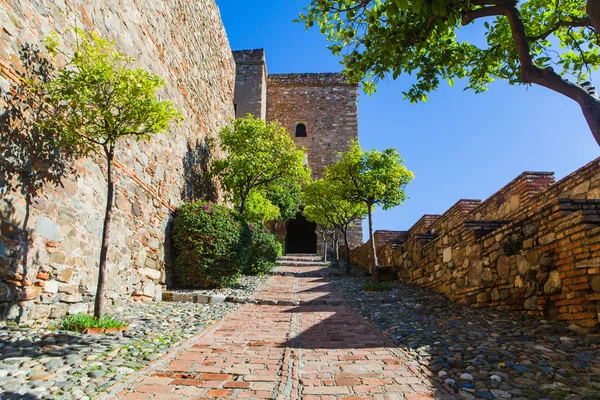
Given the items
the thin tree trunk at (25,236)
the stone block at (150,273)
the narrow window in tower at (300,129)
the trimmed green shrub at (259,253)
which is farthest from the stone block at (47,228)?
the narrow window in tower at (300,129)

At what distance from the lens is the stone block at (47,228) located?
430 cm

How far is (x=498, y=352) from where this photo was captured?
3.62 metres

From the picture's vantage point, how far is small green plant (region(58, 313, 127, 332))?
4195 millimetres

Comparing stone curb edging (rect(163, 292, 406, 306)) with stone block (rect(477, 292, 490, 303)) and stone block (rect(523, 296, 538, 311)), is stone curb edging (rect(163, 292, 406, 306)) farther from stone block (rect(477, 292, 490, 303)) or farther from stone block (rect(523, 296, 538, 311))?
stone block (rect(523, 296, 538, 311))

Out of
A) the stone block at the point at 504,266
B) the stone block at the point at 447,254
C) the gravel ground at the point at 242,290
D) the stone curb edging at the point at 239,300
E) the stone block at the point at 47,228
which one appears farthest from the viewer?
the gravel ground at the point at 242,290

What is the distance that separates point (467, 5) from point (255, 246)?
349 inches

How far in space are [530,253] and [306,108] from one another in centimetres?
2234

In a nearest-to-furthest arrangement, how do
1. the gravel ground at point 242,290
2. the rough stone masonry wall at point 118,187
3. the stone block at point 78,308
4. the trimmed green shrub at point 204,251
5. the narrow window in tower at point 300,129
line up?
1. the rough stone masonry wall at point 118,187
2. the stone block at point 78,308
3. the gravel ground at point 242,290
4. the trimmed green shrub at point 204,251
5. the narrow window in tower at point 300,129

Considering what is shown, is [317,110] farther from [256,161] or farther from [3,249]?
[3,249]

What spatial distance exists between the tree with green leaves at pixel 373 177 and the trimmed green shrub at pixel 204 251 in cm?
443

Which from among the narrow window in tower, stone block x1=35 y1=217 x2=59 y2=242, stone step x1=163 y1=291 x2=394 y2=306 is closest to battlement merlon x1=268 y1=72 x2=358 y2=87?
the narrow window in tower

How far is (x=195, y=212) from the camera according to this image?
8445mm

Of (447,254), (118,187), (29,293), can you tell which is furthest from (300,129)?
(29,293)

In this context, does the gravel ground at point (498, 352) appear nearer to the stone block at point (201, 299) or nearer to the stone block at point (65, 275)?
the stone block at point (201, 299)
